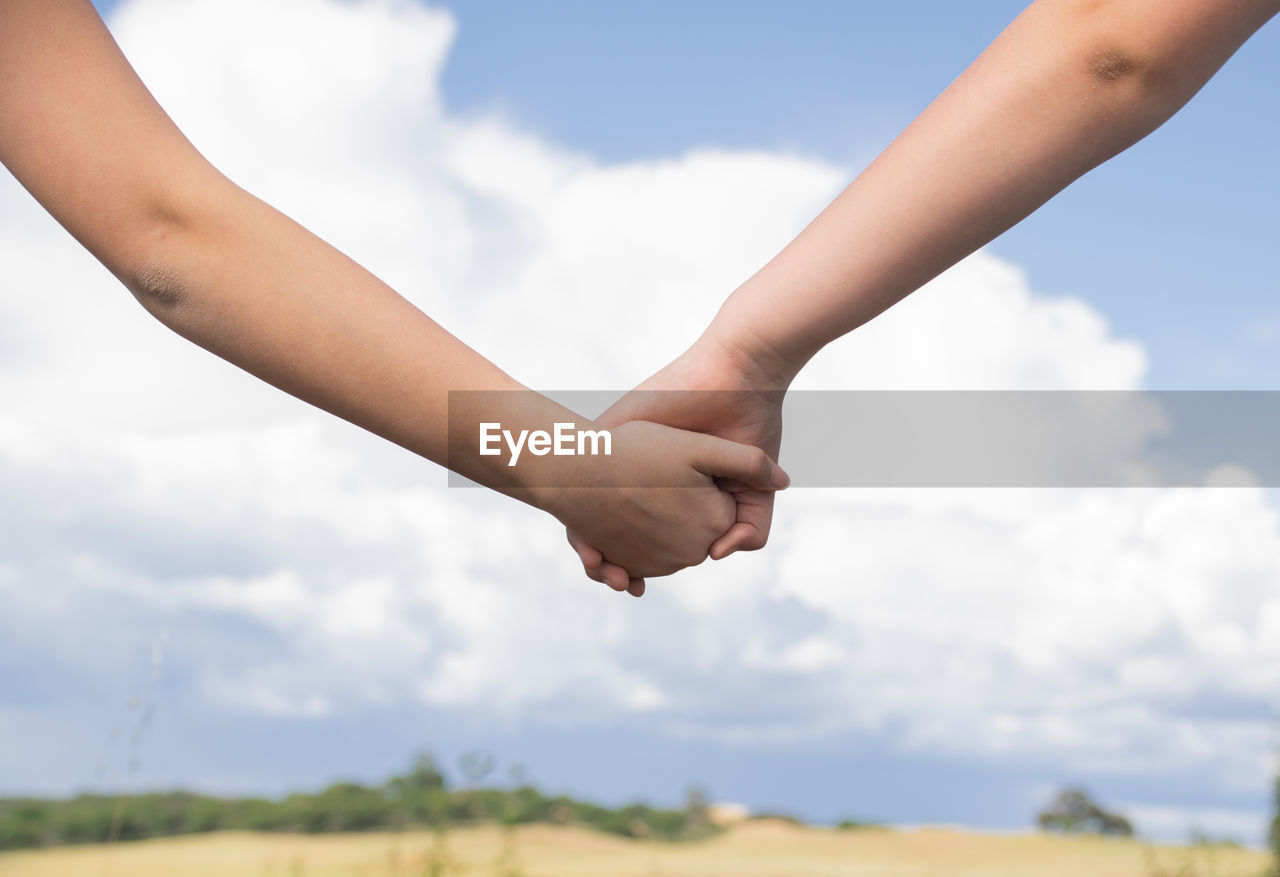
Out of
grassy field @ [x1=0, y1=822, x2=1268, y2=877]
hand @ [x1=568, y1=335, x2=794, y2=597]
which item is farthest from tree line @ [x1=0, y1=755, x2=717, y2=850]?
hand @ [x1=568, y1=335, x2=794, y2=597]

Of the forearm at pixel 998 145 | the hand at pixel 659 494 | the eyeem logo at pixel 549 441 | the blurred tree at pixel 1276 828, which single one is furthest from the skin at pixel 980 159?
the blurred tree at pixel 1276 828

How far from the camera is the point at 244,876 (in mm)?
3377

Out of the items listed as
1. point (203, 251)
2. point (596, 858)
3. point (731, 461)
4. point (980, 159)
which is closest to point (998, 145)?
point (980, 159)

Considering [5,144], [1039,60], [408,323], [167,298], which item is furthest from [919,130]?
[5,144]

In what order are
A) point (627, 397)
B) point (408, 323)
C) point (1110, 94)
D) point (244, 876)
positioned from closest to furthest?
point (1110, 94) → point (408, 323) → point (627, 397) → point (244, 876)

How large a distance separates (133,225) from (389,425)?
0.46 meters

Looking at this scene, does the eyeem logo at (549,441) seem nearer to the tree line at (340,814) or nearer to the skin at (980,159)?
the skin at (980,159)

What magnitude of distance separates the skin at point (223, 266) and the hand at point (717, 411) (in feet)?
1.07

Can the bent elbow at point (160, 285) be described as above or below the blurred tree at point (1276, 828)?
above

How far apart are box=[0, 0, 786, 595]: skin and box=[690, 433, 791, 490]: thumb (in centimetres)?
27

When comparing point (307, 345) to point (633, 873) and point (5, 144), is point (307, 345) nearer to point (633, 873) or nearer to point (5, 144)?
point (5, 144)

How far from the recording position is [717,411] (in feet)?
6.57

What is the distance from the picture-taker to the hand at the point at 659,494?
69.3 inches

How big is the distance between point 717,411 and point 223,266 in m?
0.93
